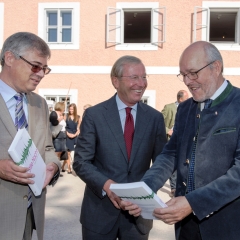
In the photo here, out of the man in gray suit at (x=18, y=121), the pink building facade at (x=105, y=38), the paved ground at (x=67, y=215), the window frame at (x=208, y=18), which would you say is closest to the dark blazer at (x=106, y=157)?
the man in gray suit at (x=18, y=121)

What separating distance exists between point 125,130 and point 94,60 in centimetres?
1014

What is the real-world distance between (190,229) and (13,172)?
114 centimetres

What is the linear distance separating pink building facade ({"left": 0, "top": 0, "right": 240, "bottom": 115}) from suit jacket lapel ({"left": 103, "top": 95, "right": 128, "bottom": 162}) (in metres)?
9.79

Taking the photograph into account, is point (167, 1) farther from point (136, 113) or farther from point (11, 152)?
point (11, 152)

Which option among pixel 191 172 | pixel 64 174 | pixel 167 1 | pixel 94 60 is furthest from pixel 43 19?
pixel 191 172

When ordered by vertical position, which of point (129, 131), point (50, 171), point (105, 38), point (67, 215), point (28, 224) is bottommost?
point (67, 215)

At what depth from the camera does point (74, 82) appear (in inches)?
507

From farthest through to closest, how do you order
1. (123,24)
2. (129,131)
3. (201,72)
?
(123,24) → (129,131) → (201,72)

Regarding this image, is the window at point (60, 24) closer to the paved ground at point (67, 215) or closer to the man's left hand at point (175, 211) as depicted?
the paved ground at point (67, 215)

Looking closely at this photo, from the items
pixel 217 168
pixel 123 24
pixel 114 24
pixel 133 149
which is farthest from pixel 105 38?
pixel 217 168

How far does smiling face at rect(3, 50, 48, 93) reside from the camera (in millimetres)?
2486

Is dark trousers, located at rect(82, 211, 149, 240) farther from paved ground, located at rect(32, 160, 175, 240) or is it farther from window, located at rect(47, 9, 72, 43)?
window, located at rect(47, 9, 72, 43)

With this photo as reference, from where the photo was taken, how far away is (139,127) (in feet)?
9.32

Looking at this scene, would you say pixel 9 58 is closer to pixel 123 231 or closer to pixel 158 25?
pixel 123 231
